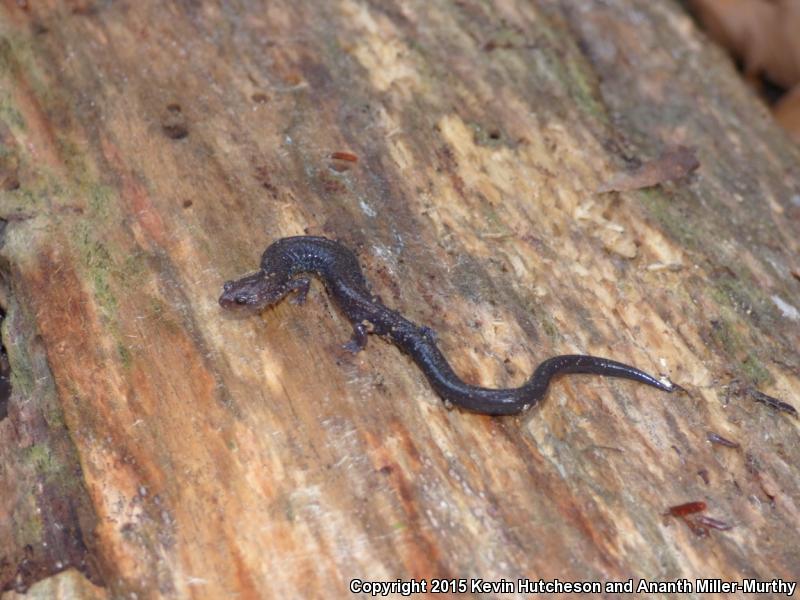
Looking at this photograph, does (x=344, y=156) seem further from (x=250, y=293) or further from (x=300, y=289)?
(x=250, y=293)

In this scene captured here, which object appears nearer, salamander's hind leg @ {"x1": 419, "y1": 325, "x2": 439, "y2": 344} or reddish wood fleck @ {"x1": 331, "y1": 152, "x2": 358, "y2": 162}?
salamander's hind leg @ {"x1": 419, "y1": 325, "x2": 439, "y2": 344}

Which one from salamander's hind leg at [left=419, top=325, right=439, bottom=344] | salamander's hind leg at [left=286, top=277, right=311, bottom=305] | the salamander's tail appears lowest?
salamander's hind leg at [left=286, top=277, right=311, bottom=305]

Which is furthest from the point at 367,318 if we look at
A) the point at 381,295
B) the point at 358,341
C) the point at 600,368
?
the point at 600,368

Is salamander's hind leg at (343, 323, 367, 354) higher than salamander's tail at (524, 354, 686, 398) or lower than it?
lower

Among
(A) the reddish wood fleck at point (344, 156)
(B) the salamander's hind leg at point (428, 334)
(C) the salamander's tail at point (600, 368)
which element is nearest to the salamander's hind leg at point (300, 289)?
(B) the salamander's hind leg at point (428, 334)

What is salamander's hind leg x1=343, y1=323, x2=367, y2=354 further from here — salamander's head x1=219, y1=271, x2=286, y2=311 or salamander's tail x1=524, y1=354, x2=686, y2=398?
salamander's tail x1=524, y1=354, x2=686, y2=398

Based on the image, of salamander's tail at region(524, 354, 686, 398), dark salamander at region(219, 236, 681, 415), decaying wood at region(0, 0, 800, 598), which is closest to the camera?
decaying wood at region(0, 0, 800, 598)

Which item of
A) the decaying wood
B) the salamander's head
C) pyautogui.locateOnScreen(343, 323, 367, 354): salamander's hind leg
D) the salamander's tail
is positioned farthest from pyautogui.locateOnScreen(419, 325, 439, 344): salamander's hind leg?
the salamander's head
